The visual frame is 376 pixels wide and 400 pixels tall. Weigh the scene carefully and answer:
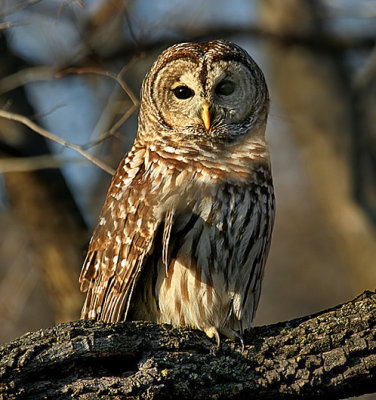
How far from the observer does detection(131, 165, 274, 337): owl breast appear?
3.96 meters

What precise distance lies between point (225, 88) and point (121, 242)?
1348 mm

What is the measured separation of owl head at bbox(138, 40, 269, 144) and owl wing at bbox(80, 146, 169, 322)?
33 cm

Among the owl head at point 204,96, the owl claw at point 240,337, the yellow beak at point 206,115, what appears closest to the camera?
the owl claw at point 240,337

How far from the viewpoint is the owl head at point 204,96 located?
445 cm

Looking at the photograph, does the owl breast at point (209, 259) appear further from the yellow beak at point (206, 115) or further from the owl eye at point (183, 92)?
the owl eye at point (183, 92)

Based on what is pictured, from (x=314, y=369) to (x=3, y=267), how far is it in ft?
19.9

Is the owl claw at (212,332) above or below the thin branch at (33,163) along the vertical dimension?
below

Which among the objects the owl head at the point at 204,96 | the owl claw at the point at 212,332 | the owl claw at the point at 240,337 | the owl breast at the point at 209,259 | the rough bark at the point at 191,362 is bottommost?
the rough bark at the point at 191,362

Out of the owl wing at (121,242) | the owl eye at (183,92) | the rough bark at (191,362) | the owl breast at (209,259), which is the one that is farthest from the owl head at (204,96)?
the rough bark at (191,362)

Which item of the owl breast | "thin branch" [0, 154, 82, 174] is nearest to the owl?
the owl breast

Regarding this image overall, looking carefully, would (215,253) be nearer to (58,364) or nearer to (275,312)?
(58,364)

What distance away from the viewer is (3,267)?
339 inches

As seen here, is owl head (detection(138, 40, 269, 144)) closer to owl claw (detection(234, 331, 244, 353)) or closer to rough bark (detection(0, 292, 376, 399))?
owl claw (detection(234, 331, 244, 353))

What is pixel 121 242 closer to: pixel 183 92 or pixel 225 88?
pixel 183 92
